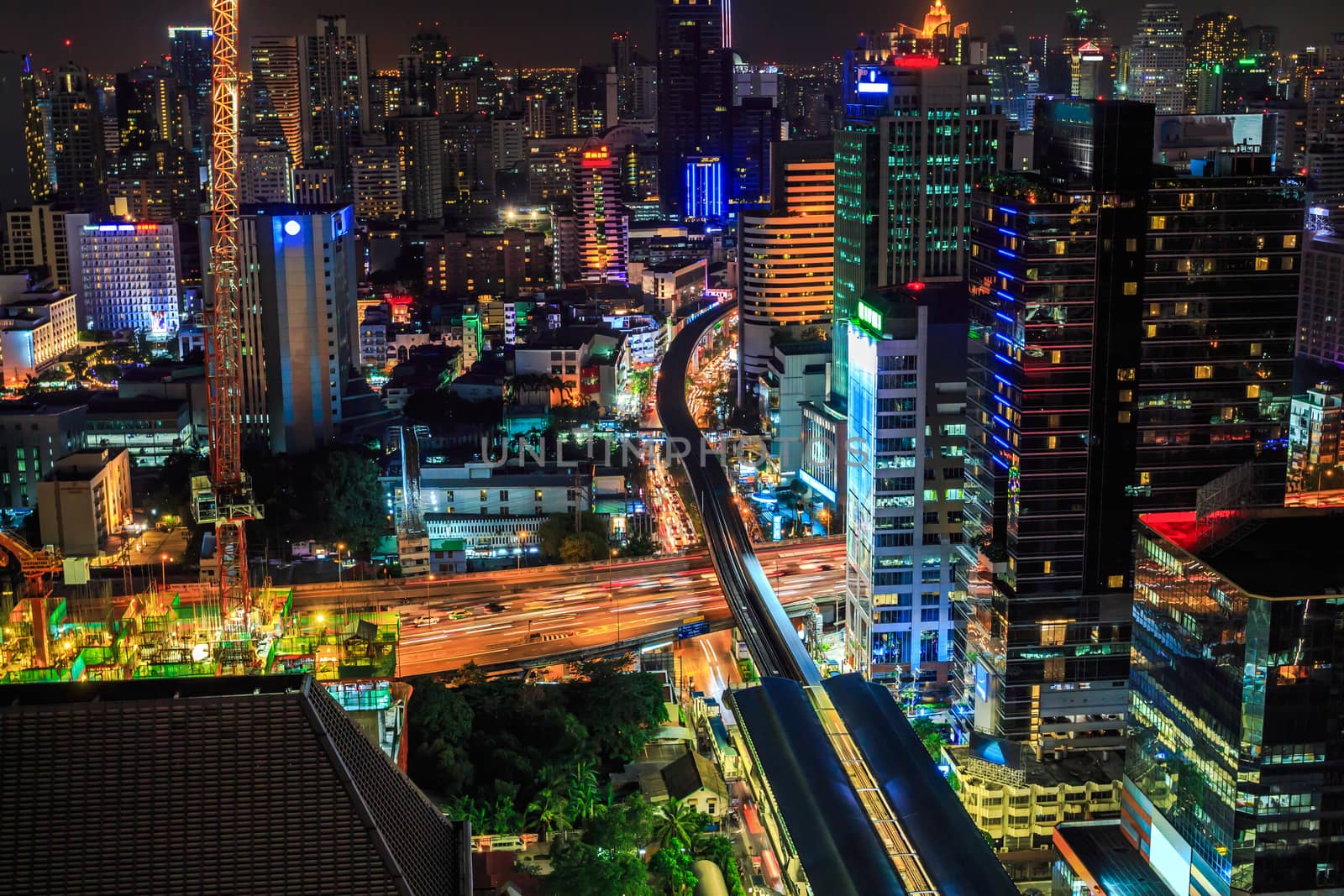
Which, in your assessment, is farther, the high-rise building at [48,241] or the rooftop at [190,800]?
the high-rise building at [48,241]

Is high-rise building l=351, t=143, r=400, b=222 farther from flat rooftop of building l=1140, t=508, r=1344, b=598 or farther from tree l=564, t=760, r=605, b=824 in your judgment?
flat rooftop of building l=1140, t=508, r=1344, b=598

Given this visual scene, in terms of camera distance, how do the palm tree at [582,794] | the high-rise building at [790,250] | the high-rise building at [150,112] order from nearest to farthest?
the palm tree at [582,794], the high-rise building at [790,250], the high-rise building at [150,112]

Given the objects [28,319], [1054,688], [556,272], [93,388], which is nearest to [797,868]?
[1054,688]

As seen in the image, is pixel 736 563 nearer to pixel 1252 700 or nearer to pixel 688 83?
pixel 1252 700

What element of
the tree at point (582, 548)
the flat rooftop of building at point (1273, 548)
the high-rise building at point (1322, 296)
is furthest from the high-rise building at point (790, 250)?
the flat rooftop of building at point (1273, 548)

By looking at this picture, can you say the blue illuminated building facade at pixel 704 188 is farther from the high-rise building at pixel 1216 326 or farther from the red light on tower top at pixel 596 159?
the high-rise building at pixel 1216 326

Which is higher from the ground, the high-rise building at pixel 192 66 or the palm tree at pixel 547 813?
the high-rise building at pixel 192 66

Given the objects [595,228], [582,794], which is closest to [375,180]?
[595,228]

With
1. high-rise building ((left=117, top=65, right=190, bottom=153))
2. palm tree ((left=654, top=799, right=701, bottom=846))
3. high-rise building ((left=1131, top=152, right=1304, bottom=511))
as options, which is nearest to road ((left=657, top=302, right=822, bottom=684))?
palm tree ((left=654, top=799, right=701, bottom=846))
